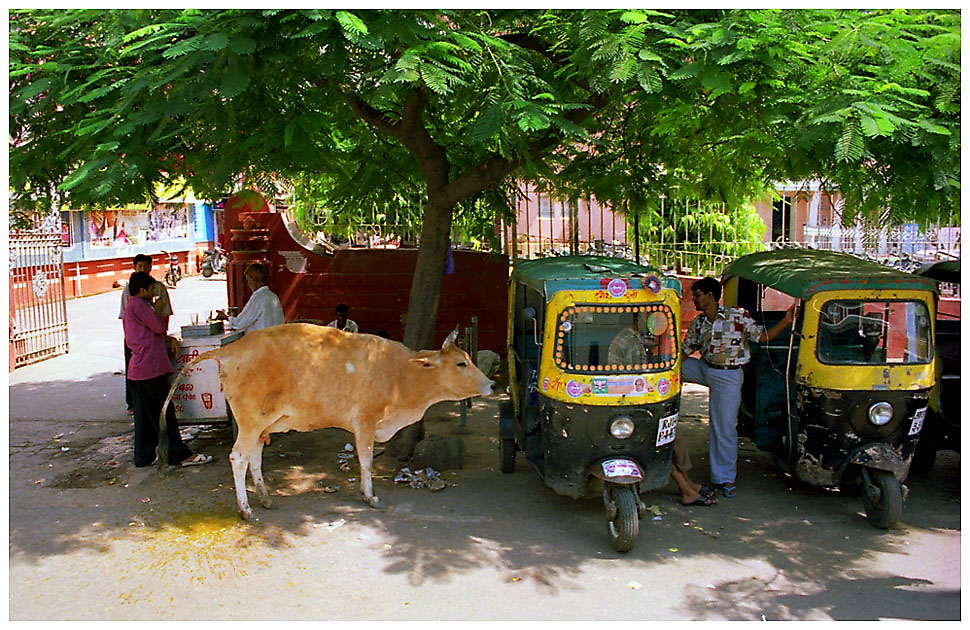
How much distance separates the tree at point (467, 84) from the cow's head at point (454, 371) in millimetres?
1665

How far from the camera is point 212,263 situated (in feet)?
91.2

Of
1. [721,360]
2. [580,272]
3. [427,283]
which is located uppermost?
[580,272]

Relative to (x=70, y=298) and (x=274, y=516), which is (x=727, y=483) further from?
(x=70, y=298)

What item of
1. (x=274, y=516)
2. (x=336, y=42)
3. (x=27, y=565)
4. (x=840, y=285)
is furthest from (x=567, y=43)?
(x=27, y=565)

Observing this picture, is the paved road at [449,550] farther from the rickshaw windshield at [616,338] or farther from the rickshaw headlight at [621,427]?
the rickshaw windshield at [616,338]

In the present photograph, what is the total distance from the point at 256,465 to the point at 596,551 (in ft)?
9.03

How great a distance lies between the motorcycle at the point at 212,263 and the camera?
27.2 m

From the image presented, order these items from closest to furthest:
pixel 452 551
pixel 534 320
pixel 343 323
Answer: pixel 452 551
pixel 534 320
pixel 343 323

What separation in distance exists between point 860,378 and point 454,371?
9.98ft

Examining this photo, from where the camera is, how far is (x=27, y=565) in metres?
5.38

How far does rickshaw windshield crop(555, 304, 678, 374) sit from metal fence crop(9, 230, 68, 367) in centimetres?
980

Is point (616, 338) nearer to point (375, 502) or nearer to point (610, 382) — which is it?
point (610, 382)

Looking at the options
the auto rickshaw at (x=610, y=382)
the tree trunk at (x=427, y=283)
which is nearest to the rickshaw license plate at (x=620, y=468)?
the auto rickshaw at (x=610, y=382)

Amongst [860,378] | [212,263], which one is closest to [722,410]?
[860,378]
